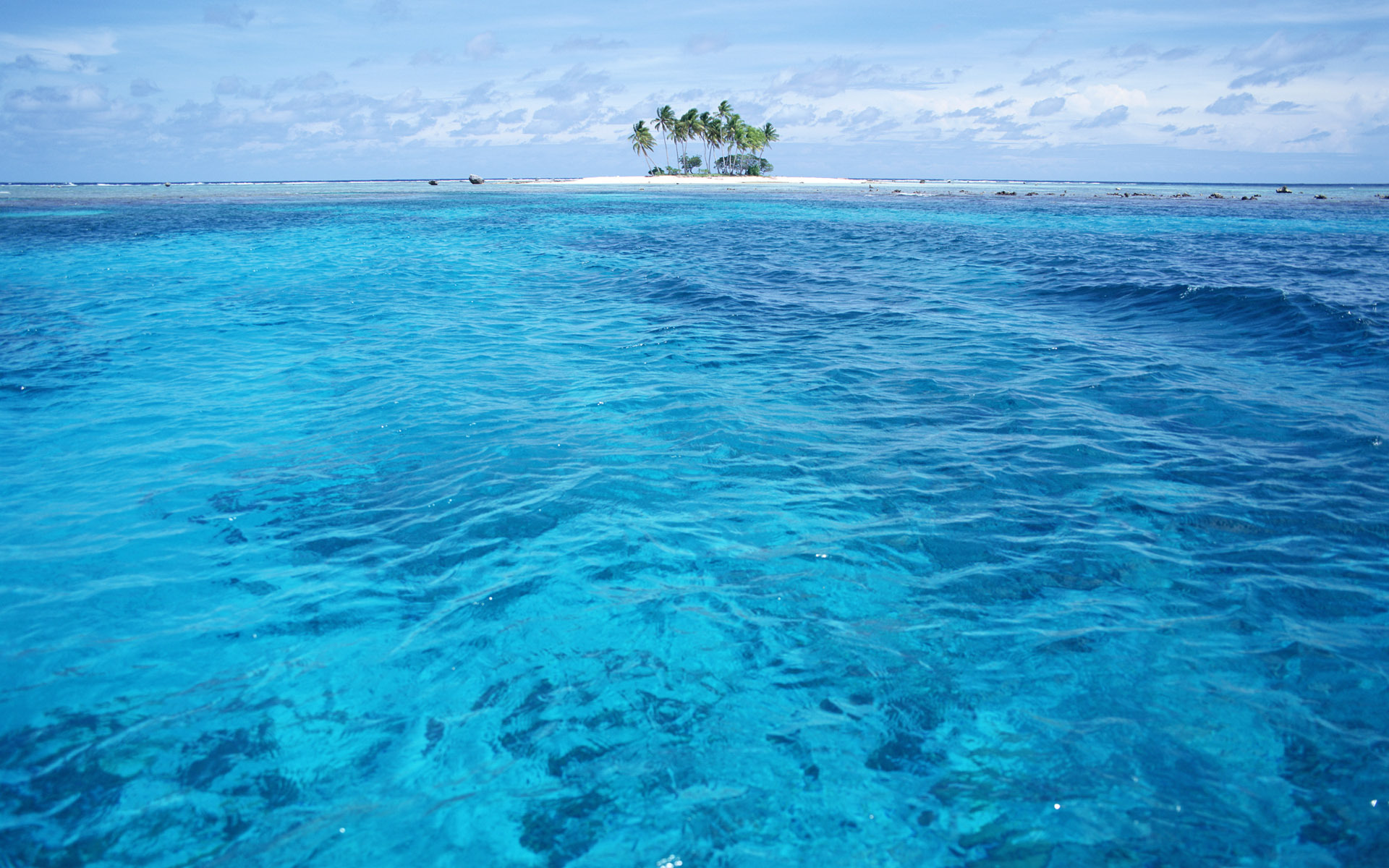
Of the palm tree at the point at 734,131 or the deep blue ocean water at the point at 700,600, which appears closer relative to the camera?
the deep blue ocean water at the point at 700,600

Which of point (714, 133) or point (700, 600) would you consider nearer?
point (700, 600)

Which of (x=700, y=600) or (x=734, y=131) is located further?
(x=734, y=131)

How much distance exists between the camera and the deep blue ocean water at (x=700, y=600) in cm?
379

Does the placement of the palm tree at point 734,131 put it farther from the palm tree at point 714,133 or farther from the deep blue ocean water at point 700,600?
the deep blue ocean water at point 700,600

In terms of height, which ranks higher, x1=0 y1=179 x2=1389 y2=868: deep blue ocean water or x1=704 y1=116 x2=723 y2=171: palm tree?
x1=704 y1=116 x2=723 y2=171: palm tree

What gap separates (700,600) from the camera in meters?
5.62

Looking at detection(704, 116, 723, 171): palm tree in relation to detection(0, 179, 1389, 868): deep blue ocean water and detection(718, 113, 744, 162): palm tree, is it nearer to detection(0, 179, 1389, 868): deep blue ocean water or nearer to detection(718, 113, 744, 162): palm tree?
detection(718, 113, 744, 162): palm tree

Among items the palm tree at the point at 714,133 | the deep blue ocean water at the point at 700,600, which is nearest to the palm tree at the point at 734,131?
the palm tree at the point at 714,133

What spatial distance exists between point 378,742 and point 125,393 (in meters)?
9.89

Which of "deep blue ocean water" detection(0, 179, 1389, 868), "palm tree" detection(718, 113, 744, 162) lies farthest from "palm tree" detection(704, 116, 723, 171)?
"deep blue ocean water" detection(0, 179, 1389, 868)

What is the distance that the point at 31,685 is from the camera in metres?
4.71

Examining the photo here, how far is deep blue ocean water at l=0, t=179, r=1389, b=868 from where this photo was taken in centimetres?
379

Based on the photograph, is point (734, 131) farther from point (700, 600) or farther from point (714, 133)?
point (700, 600)

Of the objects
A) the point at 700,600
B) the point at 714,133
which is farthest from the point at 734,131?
the point at 700,600
